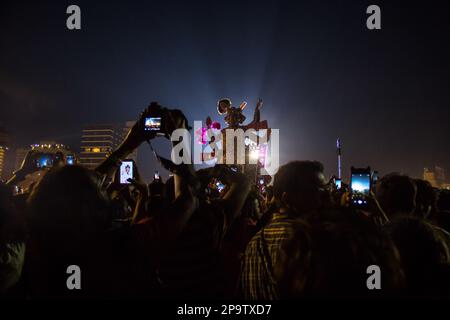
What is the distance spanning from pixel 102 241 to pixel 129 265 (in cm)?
26

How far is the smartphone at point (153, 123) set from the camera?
2326mm

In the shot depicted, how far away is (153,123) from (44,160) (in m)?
2.01

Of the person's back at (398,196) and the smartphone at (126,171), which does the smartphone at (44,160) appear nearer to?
the smartphone at (126,171)

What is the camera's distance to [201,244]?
8.46ft

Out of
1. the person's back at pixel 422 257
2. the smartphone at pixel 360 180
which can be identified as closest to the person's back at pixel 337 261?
the person's back at pixel 422 257

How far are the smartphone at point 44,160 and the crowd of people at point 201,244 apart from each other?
273 millimetres

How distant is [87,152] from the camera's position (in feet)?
469

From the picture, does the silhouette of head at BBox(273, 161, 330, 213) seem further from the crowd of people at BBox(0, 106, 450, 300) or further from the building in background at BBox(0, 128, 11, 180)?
the building in background at BBox(0, 128, 11, 180)

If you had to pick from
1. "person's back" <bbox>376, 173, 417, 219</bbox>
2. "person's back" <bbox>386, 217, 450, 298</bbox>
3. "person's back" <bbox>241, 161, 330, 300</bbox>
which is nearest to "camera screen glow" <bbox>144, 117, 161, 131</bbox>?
"person's back" <bbox>241, 161, 330, 300</bbox>

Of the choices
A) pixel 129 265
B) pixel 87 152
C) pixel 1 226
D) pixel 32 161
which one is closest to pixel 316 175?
pixel 129 265

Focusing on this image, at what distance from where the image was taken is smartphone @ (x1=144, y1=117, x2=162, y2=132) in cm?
233

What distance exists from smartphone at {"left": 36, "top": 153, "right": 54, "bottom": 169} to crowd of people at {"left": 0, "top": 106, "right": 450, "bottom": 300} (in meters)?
0.27
